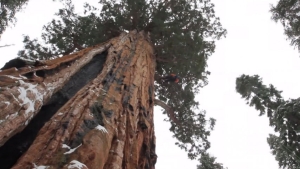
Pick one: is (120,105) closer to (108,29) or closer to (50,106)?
(50,106)

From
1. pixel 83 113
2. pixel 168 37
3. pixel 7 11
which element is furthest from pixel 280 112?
pixel 7 11

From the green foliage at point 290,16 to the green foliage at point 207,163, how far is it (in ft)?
19.7

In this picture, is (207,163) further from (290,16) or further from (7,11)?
(7,11)

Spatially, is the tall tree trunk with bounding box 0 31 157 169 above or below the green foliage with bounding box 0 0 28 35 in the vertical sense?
below

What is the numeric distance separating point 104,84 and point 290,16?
11.5 m

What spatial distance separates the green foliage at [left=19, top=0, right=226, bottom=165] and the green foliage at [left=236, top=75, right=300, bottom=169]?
1747mm

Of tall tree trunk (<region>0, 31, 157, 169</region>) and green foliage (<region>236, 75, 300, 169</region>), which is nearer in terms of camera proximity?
tall tree trunk (<region>0, 31, 157, 169</region>)

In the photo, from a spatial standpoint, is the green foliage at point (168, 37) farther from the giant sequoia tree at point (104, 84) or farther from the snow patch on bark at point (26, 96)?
the snow patch on bark at point (26, 96)

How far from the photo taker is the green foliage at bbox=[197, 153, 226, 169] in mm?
12805

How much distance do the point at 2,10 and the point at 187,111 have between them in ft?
29.6

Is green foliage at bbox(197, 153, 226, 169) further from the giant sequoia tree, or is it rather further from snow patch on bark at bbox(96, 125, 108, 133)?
snow patch on bark at bbox(96, 125, 108, 133)

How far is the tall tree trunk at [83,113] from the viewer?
2637 millimetres

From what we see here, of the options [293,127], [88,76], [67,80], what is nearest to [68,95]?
[67,80]

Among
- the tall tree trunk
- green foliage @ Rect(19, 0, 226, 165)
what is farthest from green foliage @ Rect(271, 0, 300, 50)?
the tall tree trunk
